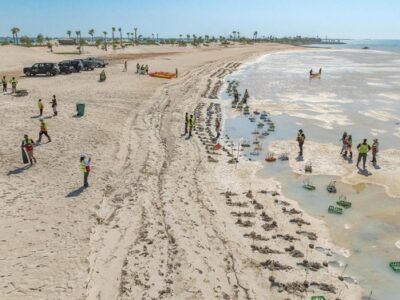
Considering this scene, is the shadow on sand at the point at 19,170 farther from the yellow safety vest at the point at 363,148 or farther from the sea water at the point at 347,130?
the yellow safety vest at the point at 363,148

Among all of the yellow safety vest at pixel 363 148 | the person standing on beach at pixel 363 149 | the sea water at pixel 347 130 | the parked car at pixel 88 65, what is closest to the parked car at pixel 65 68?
the parked car at pixel 88 65

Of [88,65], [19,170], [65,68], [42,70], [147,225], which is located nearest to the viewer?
[147,225]

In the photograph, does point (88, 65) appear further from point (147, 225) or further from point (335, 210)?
point (335, 210)

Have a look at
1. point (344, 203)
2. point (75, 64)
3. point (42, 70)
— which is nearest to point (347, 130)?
point (344, 203)

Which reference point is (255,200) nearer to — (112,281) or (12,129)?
(112,281)

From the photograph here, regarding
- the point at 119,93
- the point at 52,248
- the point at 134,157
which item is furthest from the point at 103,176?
the point at 119,93

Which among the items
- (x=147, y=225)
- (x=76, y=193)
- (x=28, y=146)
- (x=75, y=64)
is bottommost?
(x=147, y=225)
